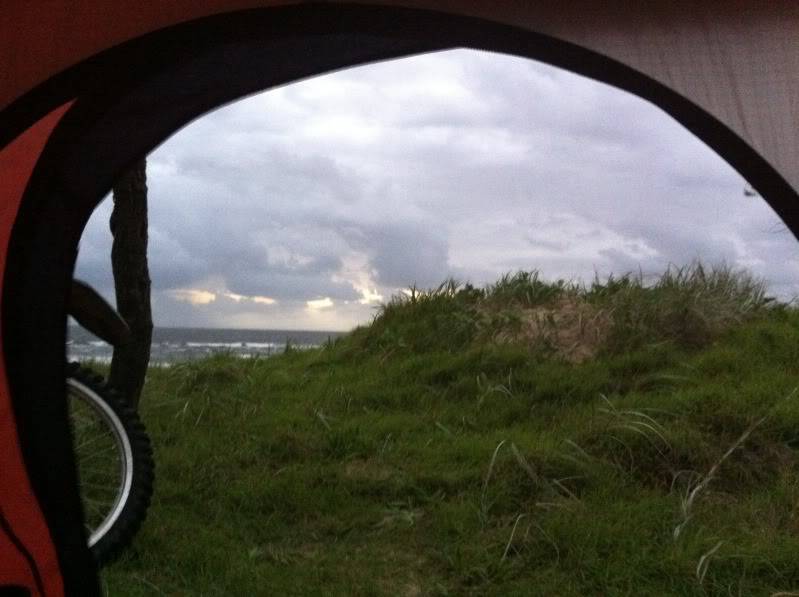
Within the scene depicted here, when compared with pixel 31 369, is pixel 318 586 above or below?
below

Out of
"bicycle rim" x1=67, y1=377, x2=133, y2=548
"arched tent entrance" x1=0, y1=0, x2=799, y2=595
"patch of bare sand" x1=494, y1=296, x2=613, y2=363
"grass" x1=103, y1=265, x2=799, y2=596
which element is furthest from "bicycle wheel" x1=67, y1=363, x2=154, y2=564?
"patch of bare sand" x1=494, y1=296, x2=613, y2=363

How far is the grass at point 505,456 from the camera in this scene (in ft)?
11.8

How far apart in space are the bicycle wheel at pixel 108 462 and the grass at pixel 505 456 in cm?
14

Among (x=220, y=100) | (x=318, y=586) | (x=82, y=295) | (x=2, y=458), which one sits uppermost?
(x=220, y=100)

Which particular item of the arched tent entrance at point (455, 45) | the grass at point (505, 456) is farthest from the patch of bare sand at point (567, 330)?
the arched tent entrance at point (455, 45)

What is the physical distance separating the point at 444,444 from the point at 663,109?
3.45 meters

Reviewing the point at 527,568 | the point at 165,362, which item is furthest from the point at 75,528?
the point at 165,362

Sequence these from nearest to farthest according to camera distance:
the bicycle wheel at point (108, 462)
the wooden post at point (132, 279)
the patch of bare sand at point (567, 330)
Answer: the bicycle wheel at point (108, 462), the wooden post at point (132, 279), the patch of bare sand at point (567, 330)

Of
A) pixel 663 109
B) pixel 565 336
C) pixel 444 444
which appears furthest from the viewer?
pixel 565 336

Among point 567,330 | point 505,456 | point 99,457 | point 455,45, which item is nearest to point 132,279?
point 99,457

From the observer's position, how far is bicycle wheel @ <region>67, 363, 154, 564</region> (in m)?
3.76

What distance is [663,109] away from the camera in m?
1.55

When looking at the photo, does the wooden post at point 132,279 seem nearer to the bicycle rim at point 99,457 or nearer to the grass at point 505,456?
the grass at point 505,456

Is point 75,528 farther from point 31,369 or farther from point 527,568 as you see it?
point 527,568
